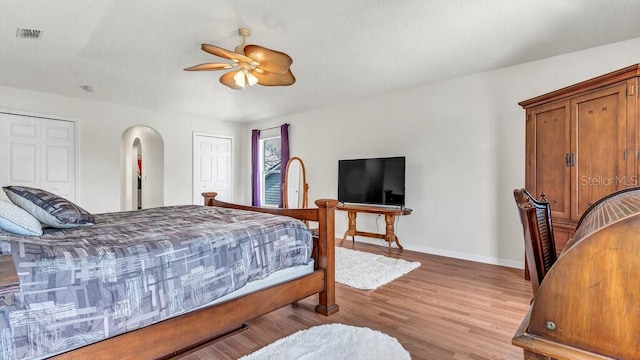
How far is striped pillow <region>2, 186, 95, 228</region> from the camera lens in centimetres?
188

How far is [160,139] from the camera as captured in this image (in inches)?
240

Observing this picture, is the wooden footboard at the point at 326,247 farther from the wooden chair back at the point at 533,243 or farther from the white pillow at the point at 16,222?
the white pillow at the point at 16,222

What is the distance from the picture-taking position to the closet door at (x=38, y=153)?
434cm

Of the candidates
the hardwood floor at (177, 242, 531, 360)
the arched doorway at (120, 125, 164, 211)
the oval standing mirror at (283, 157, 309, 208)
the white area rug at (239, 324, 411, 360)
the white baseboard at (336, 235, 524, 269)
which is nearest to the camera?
the white area rug at (239, 324, 411, 360)

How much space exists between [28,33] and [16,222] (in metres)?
2.58

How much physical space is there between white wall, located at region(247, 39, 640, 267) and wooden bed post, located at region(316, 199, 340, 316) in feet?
7.85

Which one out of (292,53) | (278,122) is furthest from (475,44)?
(278,122)

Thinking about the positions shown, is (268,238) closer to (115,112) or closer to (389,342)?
(389,342)

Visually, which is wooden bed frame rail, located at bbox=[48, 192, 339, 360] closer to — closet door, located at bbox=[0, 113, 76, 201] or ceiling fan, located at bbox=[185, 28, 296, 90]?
ceiling fan, located at bbox=[185, 28, 296, 90]

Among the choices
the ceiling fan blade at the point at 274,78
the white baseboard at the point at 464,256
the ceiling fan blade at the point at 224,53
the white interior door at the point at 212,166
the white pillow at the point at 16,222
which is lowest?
the white baseboard at the point at 464,256

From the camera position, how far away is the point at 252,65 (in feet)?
9.32

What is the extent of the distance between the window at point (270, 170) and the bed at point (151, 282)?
4.36 m

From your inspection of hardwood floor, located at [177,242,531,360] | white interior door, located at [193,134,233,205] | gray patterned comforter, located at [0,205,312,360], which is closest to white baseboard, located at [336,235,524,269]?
hardwood floor, located at [177,242,531,360]

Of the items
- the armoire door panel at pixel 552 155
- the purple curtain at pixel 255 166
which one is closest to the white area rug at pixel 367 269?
the armoire door panel at pixel 552 155
